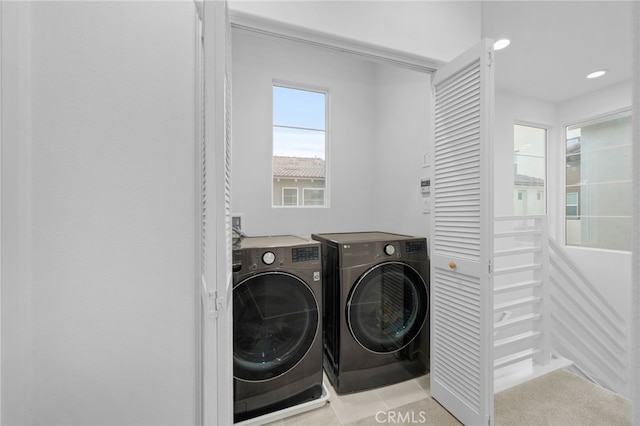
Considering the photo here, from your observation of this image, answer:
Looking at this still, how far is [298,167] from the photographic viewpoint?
8.48 feet

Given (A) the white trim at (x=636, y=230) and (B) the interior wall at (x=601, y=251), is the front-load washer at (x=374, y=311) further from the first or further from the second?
(B) the interior wall at (x=601, y=251)

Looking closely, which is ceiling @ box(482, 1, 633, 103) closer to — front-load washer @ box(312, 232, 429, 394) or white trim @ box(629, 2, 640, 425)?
front-load washer @ box(312, 232, 429, 394)

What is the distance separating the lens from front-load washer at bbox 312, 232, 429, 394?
175cm

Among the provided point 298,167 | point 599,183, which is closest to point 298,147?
point 298,167

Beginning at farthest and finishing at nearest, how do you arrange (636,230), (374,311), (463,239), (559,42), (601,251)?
(601,251) < (559,42) < (374,311) < (463,239) < (636,230)

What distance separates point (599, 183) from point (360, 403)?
3913 millimetres

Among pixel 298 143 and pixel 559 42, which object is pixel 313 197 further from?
pixel 559 42

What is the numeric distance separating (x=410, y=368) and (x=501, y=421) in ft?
1.81

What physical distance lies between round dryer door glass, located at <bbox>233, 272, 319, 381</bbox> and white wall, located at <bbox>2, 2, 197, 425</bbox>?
12.9 inches

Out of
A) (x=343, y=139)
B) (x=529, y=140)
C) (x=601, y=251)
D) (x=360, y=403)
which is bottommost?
(x=360, y=403)

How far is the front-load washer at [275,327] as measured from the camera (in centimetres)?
152

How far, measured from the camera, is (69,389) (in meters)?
1.08

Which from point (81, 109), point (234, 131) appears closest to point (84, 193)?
point (81, 109)

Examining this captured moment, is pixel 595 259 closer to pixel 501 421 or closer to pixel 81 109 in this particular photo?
pixel 501 421
